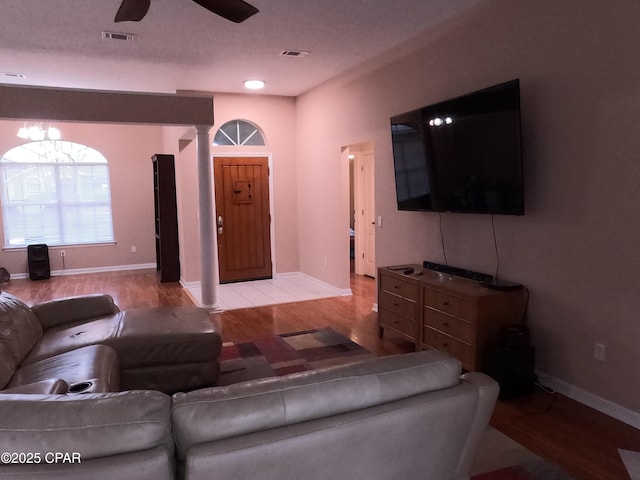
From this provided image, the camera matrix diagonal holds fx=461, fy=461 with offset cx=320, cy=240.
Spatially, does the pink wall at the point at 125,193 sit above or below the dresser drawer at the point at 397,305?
above

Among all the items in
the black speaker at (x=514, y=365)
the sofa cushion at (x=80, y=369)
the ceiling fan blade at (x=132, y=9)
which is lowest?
the black speaker at (x=514, y=365)

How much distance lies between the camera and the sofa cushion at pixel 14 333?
2.58m

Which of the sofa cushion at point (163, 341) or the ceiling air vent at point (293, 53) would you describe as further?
the ceiling air vent at point (293, 53)

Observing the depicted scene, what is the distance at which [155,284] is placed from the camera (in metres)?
7.42

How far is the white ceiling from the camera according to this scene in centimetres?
351

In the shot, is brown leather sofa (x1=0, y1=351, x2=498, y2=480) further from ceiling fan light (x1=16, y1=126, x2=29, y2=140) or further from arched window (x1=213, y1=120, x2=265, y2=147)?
ceiling fan light (x1=16, y1=126, x2=29, y2=140)

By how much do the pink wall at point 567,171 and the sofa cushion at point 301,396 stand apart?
1.83 metres

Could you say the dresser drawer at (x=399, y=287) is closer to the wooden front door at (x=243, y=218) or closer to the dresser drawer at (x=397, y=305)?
the dresser drawer at (x=397, y=305)

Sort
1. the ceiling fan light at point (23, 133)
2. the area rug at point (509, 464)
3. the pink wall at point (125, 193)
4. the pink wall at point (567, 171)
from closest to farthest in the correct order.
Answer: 1. the area rug at point (509, 464)
2. the pink wall at point (567, 171)
3. the ceiling fan light at point (23, 133)
4. the pink wall at point (125, 193)

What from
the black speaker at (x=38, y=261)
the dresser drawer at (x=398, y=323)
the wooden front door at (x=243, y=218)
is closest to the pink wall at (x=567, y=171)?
the dresser drawer at (x=398, y=323)

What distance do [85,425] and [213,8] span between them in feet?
7.70

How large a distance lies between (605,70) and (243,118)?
509 centimetres

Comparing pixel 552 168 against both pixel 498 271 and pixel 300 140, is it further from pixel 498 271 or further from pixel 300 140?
Answer: pixel 300 140

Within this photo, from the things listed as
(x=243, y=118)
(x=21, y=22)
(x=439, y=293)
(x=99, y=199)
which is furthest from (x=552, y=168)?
(x=99, y=199)
